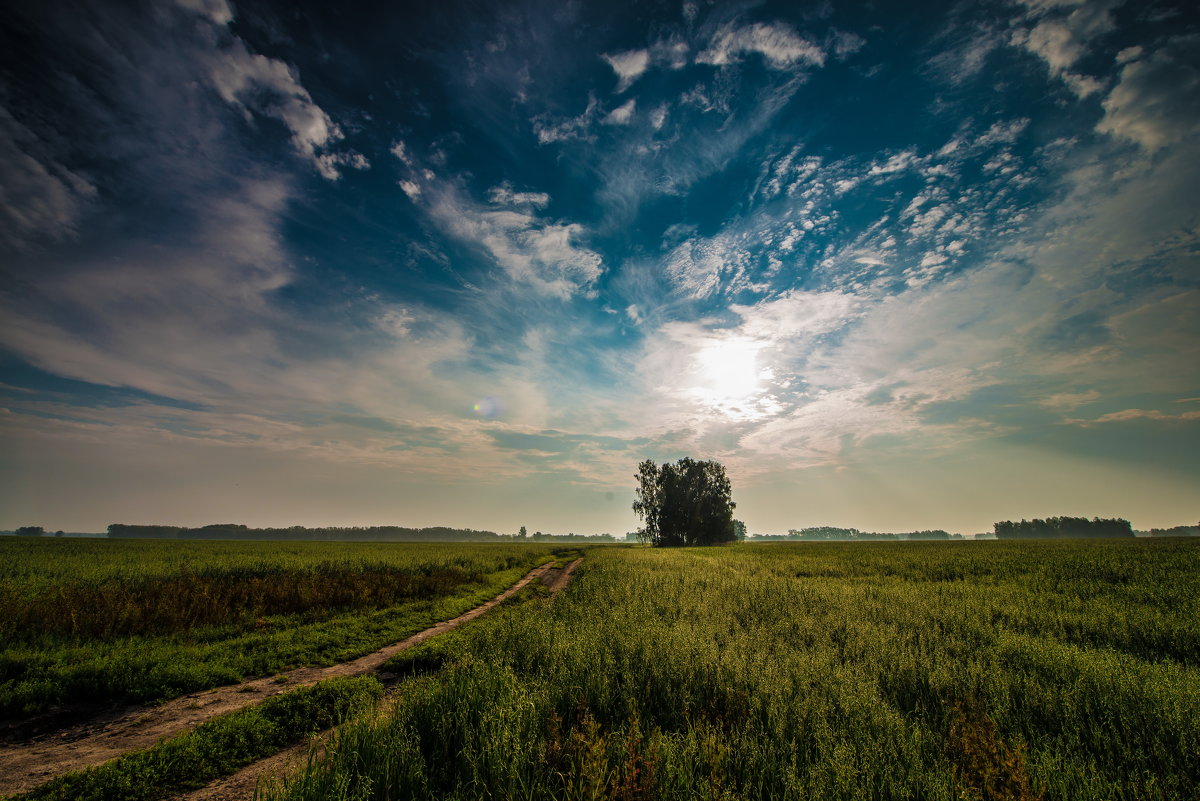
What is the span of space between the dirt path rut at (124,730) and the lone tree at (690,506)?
264ft

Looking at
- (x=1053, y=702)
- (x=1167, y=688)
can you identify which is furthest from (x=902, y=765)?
(x=1167, y=688)

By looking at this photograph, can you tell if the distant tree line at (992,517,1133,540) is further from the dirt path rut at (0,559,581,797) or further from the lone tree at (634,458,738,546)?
the dirt path rut at (0,559,581,797)

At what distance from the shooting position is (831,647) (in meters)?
7.38

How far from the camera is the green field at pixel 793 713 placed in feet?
11.5

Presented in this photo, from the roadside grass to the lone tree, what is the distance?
82.4m

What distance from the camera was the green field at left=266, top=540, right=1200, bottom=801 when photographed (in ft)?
11.5

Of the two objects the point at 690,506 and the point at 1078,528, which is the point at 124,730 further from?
the point at 1078,528

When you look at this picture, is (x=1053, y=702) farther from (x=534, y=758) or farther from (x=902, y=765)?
(x=534, y=758)

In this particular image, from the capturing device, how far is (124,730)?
6539 mm

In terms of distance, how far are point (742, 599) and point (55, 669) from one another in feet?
49.5

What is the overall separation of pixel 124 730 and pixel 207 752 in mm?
2609

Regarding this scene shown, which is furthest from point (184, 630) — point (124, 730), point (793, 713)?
point (793, 713)

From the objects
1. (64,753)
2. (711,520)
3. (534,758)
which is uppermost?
(711,520)

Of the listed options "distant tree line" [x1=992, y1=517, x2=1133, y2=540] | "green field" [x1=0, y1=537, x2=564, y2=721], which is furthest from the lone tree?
"distant tree line" [x1=992, y1=517, x2=1133, y2=540]
